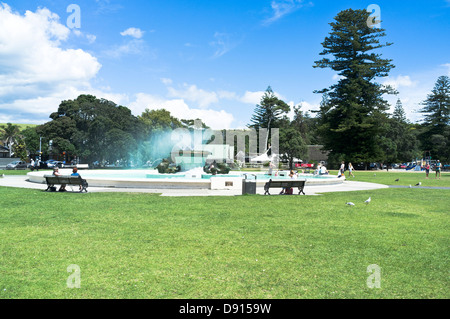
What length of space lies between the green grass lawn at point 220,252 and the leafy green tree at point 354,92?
143 feet

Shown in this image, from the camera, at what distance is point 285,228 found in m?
8.67

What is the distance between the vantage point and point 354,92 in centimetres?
5256

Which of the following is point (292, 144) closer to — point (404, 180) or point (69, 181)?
point (404, 180)

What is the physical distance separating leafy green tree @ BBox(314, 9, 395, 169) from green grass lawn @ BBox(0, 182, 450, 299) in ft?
143

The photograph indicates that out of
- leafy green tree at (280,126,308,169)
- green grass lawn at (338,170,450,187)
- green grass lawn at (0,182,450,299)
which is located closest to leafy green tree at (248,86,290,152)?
leafy green tree at (280,126,308,169)

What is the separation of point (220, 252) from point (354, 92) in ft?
170

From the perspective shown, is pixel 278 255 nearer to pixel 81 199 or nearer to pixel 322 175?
pixel 81 199

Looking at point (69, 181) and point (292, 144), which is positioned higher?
point (292, 144)

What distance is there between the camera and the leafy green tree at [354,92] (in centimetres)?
5266

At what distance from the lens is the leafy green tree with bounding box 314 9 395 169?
5266 centimetres

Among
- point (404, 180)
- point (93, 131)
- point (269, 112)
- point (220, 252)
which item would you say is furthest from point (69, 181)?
point (269, 112)
